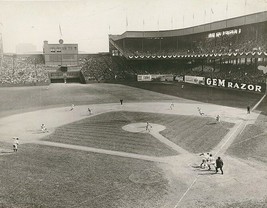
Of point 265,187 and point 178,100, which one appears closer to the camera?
point 265,187

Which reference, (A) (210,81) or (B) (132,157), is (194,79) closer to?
(A) (210,81)

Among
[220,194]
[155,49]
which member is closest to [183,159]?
[220,194]

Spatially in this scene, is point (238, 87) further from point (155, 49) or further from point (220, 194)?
point (220, 194)

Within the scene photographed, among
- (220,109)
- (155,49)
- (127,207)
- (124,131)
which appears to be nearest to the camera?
(127,207)

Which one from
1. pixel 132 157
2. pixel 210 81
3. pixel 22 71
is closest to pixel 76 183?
pixel 132 157

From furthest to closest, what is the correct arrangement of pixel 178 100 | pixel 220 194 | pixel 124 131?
pixel 178 100 < pixel 124 131 < pixel 220 194

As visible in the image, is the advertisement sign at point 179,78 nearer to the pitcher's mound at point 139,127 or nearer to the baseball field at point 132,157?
the baseball field at point 132,157
